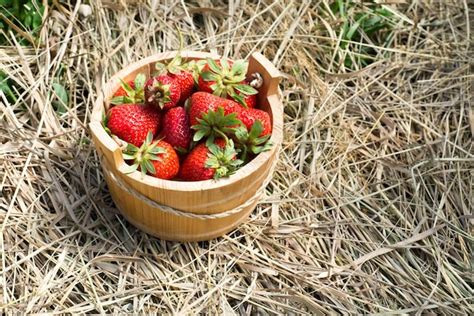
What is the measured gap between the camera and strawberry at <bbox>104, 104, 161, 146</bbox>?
4.40ft

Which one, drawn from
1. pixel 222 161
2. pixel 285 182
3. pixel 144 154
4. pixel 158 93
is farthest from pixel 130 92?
pixel 285 182

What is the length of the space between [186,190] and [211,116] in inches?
7.1

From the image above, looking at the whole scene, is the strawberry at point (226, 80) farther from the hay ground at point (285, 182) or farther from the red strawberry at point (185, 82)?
the hay ground at point (285, 182)

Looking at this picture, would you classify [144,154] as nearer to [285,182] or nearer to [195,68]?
[195,68]

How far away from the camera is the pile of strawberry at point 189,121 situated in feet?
4.32

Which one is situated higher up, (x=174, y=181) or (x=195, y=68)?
(x=195, y=68)

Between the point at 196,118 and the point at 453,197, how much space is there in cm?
81

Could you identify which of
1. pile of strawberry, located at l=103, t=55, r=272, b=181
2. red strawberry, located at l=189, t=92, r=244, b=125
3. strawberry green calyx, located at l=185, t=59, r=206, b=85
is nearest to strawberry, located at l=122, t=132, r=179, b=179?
pile of strawberry, located at l=103, t=55, r=272, b=181

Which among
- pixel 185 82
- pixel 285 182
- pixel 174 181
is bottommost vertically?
pixel 285 182

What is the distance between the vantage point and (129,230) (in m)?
1.52

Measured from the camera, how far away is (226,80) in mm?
1427

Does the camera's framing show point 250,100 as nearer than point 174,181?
No

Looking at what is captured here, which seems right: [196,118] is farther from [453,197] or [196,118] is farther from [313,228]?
[453,197]

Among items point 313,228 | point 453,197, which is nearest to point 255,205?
point 313,228
